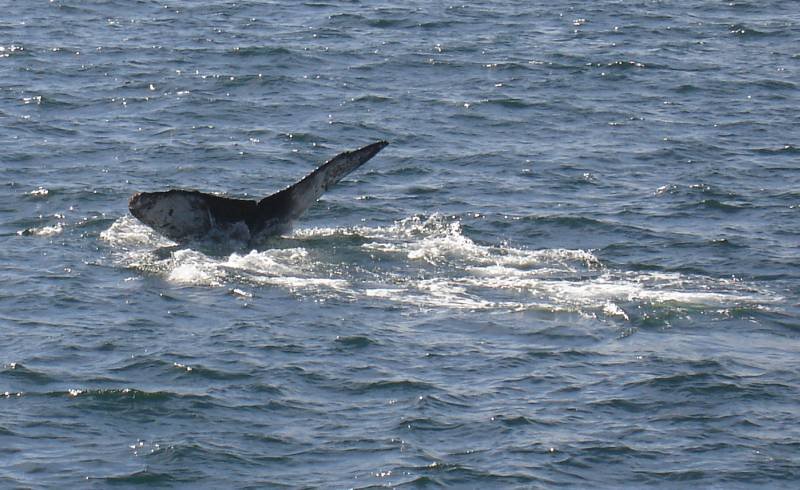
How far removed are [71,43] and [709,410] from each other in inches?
881

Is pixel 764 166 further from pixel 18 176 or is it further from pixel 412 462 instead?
pixel 412 462

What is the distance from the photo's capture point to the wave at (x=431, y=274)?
64.7 ft

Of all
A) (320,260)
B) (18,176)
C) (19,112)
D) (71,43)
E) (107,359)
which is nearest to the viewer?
(107,359)

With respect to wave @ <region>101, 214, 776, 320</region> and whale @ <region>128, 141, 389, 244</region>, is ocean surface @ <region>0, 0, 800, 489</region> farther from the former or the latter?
whale @ <region>128, 141, 389, 244</region>

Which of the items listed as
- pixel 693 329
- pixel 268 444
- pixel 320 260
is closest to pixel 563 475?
pixel 268 444

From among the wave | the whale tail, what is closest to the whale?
the whale tail

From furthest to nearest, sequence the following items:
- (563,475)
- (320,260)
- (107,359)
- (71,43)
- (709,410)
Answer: (71,43) < (320,260) < (107,359) < (709,410) < (563,475)

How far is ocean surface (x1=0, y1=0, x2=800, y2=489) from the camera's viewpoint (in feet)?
51.9

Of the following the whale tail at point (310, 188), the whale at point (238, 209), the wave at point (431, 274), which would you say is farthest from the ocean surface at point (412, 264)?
the whale tail at point (310, 188)

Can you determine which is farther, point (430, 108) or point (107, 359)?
point (430, 108)

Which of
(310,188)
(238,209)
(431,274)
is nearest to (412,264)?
(431,274)

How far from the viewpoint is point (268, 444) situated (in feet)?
51.8

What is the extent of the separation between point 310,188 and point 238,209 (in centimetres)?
96

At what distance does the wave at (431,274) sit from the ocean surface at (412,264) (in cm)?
6
